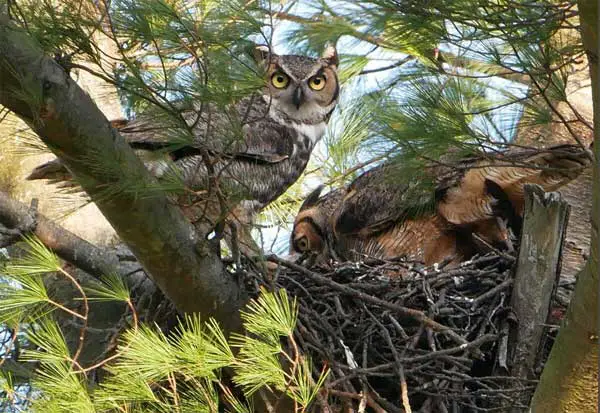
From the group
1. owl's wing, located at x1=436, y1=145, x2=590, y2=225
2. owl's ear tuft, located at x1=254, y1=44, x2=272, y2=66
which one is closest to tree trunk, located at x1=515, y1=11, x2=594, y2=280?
owl's wing, located at x1=436, y1=145, x2=590, y2=225

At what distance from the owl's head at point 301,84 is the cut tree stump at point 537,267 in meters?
1.10

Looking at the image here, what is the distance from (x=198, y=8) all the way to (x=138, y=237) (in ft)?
1.72

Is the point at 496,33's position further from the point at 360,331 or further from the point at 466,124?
the point at 360,331

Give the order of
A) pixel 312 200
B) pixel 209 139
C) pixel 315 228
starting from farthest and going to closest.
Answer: pixel 312 200
pixel 315 228
pixel 209 139

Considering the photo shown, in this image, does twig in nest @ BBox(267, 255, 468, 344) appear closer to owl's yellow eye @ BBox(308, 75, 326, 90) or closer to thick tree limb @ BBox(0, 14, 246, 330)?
thick tree limb @ BBox(0, 14, 246, 330)

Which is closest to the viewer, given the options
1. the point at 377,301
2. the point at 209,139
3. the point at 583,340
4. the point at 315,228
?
the point at 583,340

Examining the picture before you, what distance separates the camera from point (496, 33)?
219cm

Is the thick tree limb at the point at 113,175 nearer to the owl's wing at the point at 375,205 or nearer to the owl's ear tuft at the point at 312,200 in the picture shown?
the owl's wing at the point at 375,205

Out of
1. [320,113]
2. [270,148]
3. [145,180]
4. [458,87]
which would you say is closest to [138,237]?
[145,180]

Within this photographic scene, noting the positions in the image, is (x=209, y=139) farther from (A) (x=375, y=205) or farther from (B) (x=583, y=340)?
(A) (x=375, y=205)

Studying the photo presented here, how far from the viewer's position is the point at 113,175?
1927 millimetres

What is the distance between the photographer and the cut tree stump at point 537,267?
8.23ft

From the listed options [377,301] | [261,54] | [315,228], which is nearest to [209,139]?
[261,54]

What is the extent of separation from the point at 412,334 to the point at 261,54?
84 centimetres
